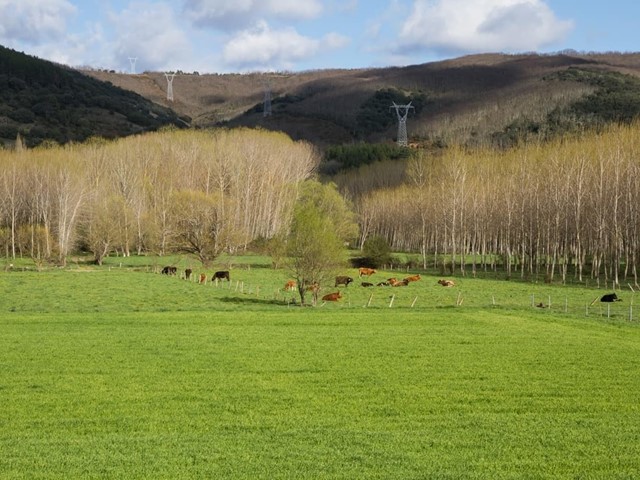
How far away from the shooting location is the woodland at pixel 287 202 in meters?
74.2

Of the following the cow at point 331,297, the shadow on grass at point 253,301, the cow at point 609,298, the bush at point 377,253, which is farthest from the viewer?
the bush at point 377,253

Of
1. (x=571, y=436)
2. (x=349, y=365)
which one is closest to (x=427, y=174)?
(x=349, y=365)

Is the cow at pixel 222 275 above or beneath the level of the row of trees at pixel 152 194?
beneath

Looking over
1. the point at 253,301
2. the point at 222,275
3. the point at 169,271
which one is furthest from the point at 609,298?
the point at 169,271

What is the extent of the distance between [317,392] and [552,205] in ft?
194

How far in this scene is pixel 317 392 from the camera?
71.5 ft

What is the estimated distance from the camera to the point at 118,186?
103250 millimetres

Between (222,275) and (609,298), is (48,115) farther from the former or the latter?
(609,298)

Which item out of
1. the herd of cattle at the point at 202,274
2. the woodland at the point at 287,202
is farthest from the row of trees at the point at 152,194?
the herd of cattle at the point at 202,274

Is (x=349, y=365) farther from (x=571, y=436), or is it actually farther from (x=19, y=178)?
(x=19, y=178)

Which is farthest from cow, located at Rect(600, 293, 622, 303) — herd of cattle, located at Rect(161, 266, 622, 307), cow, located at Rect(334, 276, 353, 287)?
cow, located at Rect(334, 276, 353, 287)

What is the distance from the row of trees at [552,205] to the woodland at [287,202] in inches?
9.9

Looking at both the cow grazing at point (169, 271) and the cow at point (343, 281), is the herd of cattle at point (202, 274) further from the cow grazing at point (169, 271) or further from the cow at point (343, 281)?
the cow at point (343, 281)

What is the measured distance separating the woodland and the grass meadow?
32.4 meters
